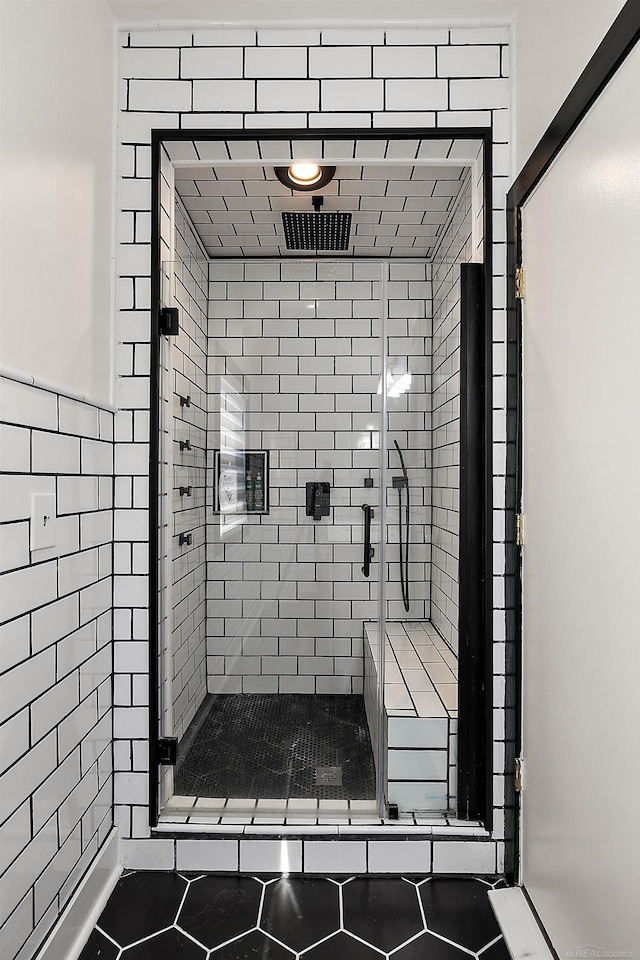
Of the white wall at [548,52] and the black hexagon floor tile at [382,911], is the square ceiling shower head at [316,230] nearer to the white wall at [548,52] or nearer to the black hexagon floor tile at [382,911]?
the white wall at [548,52]

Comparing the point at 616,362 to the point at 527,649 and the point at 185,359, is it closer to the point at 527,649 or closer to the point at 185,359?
the point at 527,649

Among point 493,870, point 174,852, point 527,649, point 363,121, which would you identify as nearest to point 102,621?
point 174,852

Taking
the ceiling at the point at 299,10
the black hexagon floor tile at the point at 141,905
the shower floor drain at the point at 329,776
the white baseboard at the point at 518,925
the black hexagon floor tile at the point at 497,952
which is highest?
the ceiling at the point at 299,10

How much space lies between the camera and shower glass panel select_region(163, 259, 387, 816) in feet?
6.56

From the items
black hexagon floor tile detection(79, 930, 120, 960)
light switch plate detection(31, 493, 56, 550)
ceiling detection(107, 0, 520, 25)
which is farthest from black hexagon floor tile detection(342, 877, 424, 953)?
ceiling detection(107, 0, 520, 25)

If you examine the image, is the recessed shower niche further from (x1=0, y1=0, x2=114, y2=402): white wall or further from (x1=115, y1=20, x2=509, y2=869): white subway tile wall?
(x1=0, y1=0, x2=114, y2=402): white wall

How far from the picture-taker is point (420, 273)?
6.45ft

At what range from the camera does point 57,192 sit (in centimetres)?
154

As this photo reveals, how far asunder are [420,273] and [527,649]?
116cm

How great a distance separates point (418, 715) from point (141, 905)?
95 cm

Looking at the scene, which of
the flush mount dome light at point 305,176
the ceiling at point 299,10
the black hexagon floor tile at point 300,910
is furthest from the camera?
the flush mount dome light at point 305,176

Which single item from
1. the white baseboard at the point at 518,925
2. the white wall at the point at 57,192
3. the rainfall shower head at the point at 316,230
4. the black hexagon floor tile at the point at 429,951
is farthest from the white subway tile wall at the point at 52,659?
the rainfall shower head at the point at 316,230

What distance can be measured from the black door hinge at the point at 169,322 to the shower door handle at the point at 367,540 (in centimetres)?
81

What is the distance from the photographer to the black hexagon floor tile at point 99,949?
1.58 m
